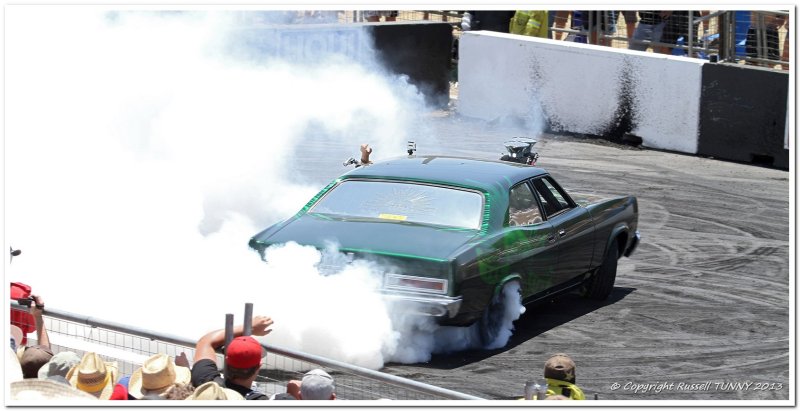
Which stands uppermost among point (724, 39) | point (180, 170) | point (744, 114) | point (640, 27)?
point (640, 27)

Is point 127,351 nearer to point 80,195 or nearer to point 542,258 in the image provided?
point 542,258

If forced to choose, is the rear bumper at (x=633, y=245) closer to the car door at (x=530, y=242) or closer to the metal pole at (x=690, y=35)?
the car door at (x=530, y=242)

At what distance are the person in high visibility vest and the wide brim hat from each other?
13156 millimetres

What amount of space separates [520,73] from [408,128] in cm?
168

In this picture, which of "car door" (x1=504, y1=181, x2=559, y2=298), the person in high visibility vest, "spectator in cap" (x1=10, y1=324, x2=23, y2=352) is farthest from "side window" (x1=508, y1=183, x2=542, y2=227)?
the person in high visibility vest

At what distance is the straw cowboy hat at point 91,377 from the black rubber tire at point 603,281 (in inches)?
189

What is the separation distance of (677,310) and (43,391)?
5545 millimetres

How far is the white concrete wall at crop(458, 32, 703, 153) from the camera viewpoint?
15.3 metres

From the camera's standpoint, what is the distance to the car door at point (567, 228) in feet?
29.4

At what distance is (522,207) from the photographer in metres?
8.77

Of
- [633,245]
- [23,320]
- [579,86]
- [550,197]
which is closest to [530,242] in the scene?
[550,197]

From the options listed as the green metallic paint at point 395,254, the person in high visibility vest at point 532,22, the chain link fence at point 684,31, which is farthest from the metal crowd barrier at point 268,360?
the person in high visibility vest at point 532,22

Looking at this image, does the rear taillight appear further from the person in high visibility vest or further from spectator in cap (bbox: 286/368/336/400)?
the person in high visibility vest

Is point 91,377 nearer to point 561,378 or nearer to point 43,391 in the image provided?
point 43,391
